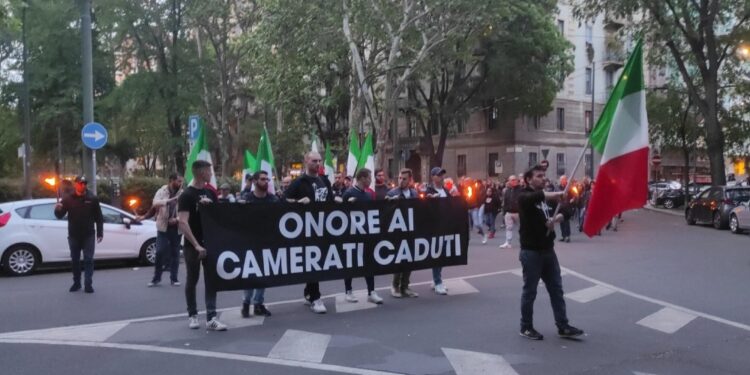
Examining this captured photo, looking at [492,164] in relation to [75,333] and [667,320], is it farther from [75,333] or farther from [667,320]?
[75,333]

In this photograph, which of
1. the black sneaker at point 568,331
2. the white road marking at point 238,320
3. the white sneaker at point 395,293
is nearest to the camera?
the black sneaker at point 568,331

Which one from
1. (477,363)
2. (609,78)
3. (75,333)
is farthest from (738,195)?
(609,78)

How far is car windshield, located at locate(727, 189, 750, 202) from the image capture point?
886 inches

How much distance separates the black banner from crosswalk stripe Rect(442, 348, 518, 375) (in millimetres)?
2568

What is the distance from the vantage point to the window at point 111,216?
44.1 ft

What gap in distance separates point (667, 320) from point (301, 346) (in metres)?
4.34

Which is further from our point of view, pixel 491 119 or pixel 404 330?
pixel 491 119

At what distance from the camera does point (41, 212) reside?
1270 centimetres

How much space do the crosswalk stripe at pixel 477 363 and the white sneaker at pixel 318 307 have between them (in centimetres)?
223

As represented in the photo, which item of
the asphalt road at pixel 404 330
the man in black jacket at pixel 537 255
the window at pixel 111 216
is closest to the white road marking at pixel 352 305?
the asphalt road at pixel 404 330

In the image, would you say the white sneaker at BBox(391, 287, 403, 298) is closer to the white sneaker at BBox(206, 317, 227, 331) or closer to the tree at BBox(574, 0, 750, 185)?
the white sneaker at BBox(206, 317, 227, 331)

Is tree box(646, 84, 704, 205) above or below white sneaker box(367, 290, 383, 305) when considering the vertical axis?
above

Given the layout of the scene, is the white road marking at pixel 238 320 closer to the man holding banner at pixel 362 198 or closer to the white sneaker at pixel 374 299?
the man holding banner at pixel 362 198

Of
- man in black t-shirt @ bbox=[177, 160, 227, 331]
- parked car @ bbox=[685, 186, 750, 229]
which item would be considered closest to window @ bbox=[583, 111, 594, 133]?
parked car @ bbox=[685, 186, 750, 229]
